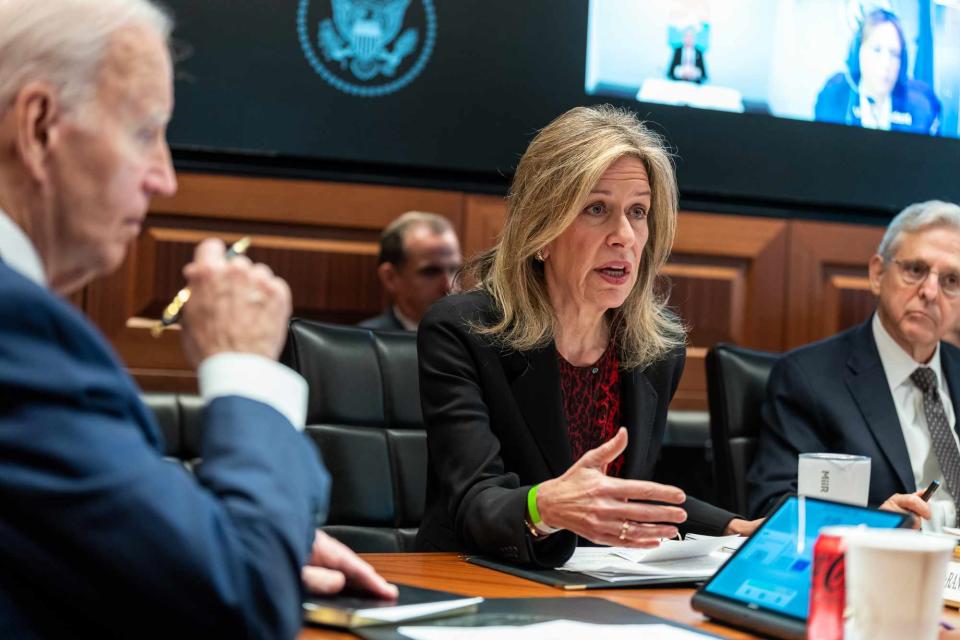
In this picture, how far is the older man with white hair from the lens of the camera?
0.81 metres

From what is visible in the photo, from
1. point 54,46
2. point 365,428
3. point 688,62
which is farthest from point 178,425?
point 688,62

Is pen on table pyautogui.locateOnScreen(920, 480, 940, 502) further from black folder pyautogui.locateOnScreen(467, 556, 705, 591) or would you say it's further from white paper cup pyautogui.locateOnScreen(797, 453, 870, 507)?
black folder pyautogui.locateOnScreen(467, 556, 705, 591)

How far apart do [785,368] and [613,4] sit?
1418 mm

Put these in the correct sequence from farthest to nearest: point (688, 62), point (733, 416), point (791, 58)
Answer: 1. point (791, 58)
2. point (688, 62)
3. point (733, 416)

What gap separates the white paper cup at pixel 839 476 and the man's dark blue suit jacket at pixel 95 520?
1.08 meters

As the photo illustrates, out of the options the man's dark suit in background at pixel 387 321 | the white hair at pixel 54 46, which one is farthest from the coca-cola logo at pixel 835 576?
the man's dark suit in background at pixel 387 321

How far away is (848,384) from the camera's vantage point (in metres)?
2.67

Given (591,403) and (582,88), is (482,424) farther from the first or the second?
(582,88)

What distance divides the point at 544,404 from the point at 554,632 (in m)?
0.85

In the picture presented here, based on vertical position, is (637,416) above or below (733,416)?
above

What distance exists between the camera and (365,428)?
7.21 feet

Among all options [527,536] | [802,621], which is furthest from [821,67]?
[802,621]

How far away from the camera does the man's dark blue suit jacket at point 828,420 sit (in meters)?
2.53

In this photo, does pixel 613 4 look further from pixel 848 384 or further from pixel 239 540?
pixel 239 540
